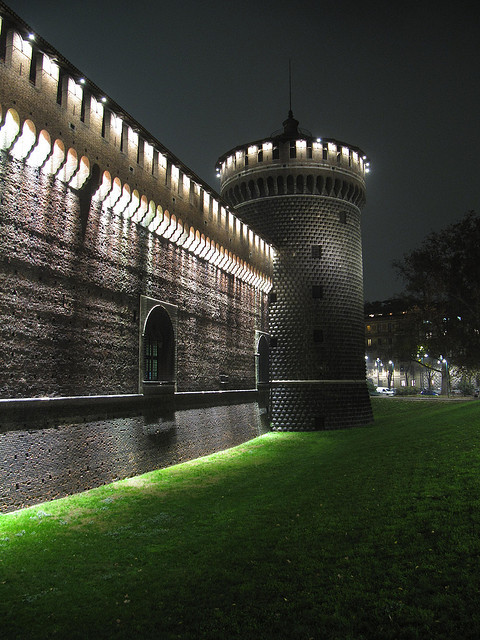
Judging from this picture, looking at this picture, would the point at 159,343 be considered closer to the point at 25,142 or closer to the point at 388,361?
the point at 25,142

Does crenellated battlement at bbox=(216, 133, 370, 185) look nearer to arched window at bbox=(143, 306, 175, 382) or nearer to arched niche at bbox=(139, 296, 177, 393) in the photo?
arched niche at bbox=(139, 296, 177, 393)

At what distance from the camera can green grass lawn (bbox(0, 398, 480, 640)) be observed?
5.63m

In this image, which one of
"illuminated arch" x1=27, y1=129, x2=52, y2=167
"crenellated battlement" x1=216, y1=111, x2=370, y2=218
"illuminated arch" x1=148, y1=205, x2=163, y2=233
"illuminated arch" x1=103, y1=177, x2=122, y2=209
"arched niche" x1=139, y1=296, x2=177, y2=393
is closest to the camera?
"illuminated arch" x1=27, y1=129, x2=52, y2=167

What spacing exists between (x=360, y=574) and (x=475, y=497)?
3.05m

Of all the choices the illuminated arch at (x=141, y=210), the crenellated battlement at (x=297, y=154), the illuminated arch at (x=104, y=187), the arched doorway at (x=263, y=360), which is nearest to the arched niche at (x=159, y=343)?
the illuminated arch at (x=141, y=210)

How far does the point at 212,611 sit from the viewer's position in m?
5.99

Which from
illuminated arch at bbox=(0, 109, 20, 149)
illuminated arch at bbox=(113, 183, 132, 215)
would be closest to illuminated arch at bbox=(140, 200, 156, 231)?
illuminated arch at bbox=(113, 183, 132, 215)

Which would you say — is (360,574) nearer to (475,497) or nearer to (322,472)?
(475,497)

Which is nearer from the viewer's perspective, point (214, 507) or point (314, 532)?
point (314, 532)

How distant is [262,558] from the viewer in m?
7.57

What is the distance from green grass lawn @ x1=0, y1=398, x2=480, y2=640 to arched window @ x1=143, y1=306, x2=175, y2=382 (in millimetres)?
4787

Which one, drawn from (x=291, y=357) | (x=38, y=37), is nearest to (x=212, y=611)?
(x=38, y=37)

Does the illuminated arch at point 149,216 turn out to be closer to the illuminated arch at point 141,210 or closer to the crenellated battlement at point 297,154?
the illuminated arch at point 141,210

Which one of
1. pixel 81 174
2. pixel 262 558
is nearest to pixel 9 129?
pixel 81 174
